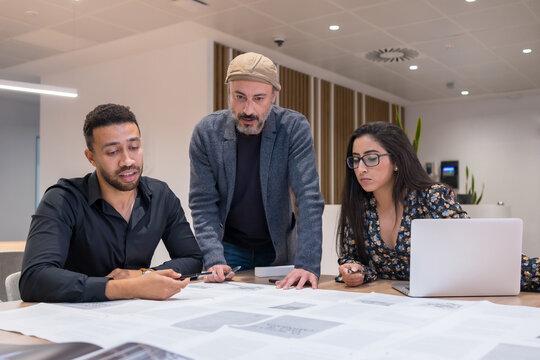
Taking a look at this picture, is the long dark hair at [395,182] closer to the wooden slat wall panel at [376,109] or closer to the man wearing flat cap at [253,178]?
the man wearing flat cap at [253,178]

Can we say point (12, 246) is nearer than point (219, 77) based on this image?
Yes

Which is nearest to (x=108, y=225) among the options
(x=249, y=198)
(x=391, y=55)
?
(x=249, y=198)

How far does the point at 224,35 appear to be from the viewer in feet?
19.5

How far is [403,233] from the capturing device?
77.5 inches

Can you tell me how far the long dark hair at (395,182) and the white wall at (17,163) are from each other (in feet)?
28.4

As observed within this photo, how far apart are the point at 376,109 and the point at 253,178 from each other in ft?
24.3

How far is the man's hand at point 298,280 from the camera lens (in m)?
1.69

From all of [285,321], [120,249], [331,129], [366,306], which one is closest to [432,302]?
[366,306]

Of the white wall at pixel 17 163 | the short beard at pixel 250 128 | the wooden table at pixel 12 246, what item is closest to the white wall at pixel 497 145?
the white wall at pixel 17 163

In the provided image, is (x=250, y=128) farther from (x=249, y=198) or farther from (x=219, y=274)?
(x=219, y=274)

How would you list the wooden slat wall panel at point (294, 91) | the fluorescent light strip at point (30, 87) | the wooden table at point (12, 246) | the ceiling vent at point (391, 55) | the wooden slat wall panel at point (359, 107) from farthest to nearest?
the wooden slat wall panel at point (359, 107), the wooden slat wall panel at point (294, 91), the ceiling vent at point (391, 55), the fluorescent light strip at point (30, 87), the wooden table at point (12, 246)

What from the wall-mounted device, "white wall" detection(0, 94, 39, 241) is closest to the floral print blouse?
the wall-mounted device

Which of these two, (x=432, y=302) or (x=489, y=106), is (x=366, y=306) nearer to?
(x=432, y=302)

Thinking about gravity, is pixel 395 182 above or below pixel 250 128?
below
